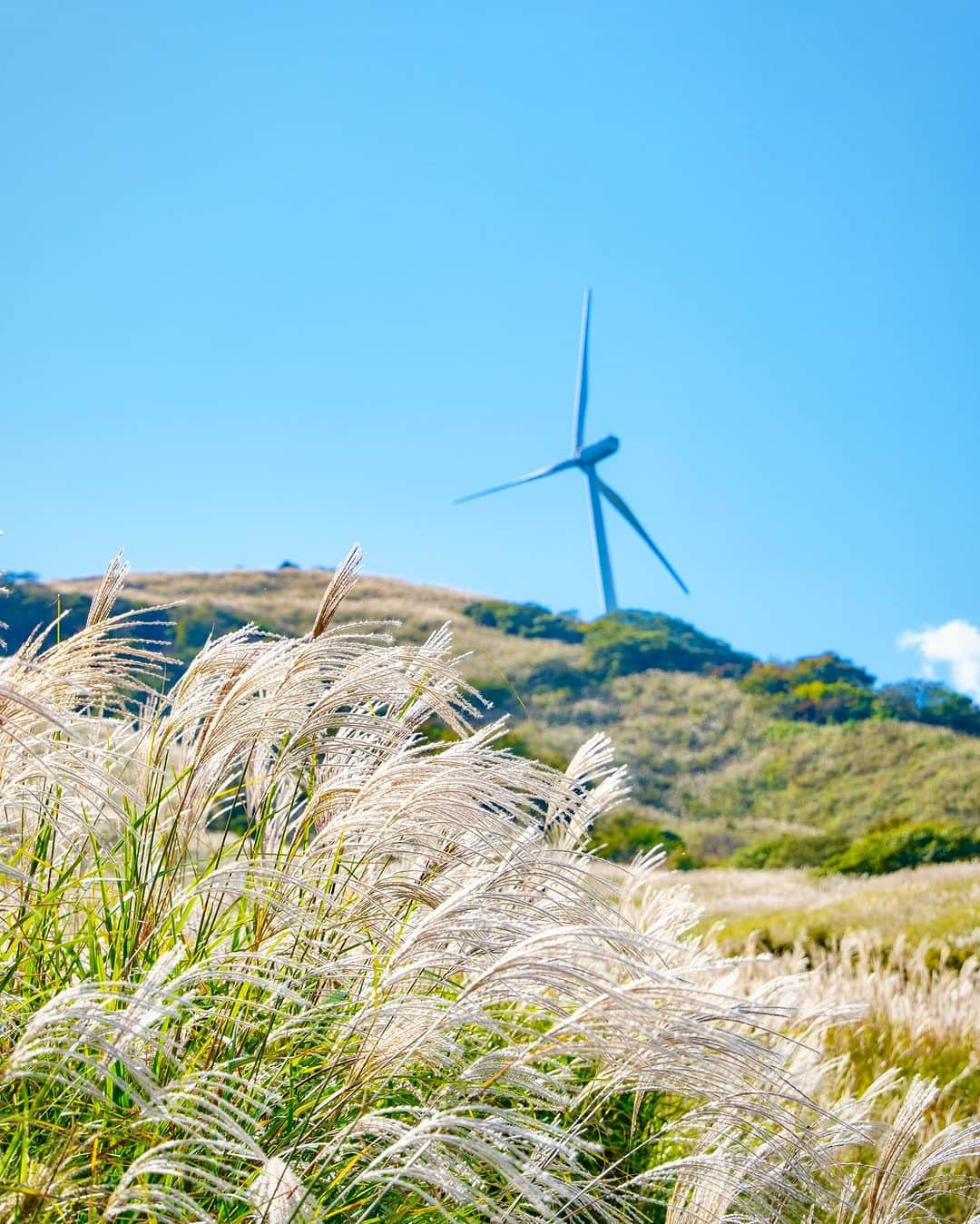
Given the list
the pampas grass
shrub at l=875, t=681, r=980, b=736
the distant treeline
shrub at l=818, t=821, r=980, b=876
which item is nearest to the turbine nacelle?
the distant treeline

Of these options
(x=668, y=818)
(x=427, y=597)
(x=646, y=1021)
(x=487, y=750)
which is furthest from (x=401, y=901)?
(x=427, y=597)

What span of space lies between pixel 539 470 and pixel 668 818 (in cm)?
1490

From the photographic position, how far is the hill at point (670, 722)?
40.6 meters

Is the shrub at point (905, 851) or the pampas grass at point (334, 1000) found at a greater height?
the pampas grass at point (334, 1000)

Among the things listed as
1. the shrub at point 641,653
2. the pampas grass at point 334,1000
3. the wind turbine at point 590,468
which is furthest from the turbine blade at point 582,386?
the pampas grass at point 334,1000

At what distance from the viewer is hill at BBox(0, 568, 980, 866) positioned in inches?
1598

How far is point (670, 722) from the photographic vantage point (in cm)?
5397

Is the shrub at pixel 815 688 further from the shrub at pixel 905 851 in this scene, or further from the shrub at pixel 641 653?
the shrub at pixel 905 851

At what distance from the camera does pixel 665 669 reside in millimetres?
63094

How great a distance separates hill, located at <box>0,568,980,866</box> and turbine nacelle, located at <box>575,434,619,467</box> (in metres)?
8.90

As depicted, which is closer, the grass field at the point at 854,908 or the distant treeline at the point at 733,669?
the grass field at the point at 854,908

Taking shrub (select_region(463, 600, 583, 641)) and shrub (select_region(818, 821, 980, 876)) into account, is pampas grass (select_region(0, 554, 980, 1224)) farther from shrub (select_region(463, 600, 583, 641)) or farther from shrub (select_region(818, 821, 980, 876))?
shrub (select_region(463, 600, 583, 641))

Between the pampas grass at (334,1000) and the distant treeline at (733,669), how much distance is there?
166 ft

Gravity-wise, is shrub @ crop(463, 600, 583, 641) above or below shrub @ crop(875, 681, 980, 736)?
above
